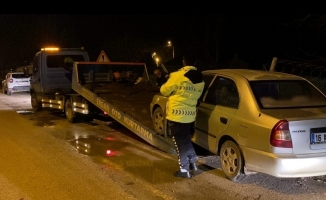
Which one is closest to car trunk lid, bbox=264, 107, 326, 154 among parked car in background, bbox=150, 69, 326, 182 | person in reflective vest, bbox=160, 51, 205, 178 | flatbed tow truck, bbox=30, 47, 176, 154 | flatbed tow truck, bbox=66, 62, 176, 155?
parked car in background, bbox=150, 69, 326, 182

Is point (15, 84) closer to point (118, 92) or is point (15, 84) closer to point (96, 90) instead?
point (96, 90)

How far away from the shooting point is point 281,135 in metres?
5.32

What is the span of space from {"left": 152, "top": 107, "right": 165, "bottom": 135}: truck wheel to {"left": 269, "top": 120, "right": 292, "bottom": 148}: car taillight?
2.88 meters

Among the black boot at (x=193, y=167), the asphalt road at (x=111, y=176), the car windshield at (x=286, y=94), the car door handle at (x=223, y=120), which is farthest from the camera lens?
the black boot at (x=193, y=167)

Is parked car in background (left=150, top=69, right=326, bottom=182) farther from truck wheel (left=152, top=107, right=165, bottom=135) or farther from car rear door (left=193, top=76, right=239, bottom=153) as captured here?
truck wheel (left=152, top=107, right=165, bottom=135)

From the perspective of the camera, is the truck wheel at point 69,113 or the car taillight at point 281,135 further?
the truck wheel at point 69,113

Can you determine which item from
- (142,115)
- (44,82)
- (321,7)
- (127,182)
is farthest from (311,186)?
(44,82)

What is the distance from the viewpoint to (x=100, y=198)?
218 inches

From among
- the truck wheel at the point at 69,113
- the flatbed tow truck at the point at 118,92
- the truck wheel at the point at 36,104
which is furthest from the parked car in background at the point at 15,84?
the flatbed tow truck at the point at 118,92

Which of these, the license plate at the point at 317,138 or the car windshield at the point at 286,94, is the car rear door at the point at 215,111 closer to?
the car windshield at the point at 286,94

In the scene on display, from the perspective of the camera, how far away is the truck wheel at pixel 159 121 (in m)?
7.93

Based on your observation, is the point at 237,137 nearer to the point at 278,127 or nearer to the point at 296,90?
the point at 278,127

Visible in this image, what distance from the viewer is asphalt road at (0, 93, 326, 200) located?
5.71 m

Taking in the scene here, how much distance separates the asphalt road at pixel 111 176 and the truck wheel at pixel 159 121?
0.48 m
